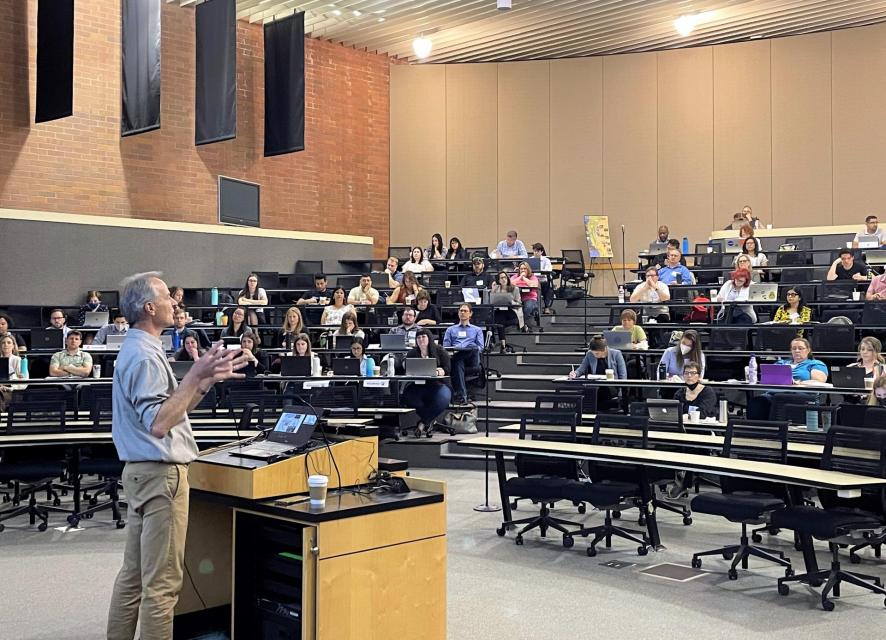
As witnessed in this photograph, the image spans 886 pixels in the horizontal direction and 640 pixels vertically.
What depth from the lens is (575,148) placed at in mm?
20859

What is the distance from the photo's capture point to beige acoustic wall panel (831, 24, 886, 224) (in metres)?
18.6

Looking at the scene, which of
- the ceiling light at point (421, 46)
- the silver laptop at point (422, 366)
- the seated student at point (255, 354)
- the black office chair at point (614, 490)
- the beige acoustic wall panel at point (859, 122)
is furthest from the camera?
the beige acoustic wall panel at point (859, 122)

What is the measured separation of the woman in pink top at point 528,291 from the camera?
607 inches

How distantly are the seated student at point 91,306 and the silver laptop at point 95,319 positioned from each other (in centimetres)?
15

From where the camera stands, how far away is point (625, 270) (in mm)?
20625

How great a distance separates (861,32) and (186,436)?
18185 mm

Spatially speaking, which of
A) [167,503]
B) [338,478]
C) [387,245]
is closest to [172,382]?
[167,503]

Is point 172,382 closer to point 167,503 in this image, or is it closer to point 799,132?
point 167,503

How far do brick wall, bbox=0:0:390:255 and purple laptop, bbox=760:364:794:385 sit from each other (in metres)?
11.2

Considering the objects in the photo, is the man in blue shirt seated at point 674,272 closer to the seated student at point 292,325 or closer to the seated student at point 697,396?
the seated student at point 697,396

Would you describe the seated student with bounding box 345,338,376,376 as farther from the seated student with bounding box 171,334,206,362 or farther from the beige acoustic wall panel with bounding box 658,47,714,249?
the beige acoustic wall panel with bounding box 658,47,714,249

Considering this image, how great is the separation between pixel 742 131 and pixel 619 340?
10022 mm

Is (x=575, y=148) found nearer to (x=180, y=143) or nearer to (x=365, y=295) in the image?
(x=365, y=295)

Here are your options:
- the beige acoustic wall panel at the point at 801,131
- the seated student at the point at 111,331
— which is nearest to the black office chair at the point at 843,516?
the seated student at the point at 111,331
